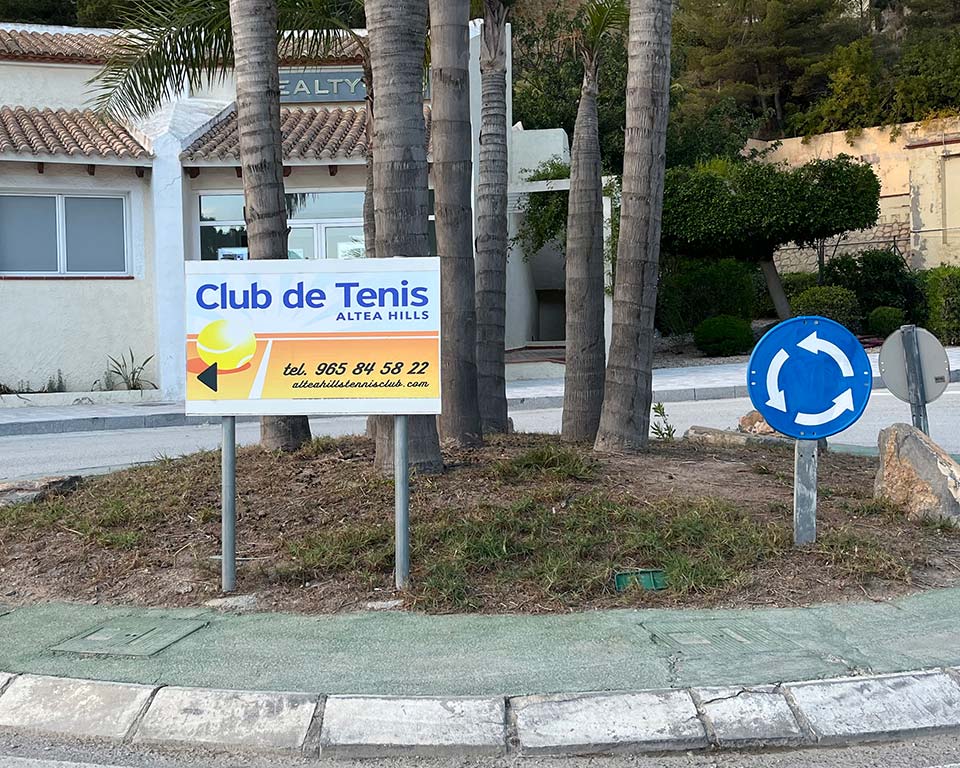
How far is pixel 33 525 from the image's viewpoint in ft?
20.4

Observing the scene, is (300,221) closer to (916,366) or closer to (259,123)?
(259,123)

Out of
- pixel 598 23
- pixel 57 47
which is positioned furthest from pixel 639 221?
pixel 57 47

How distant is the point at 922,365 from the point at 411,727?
4650 millimetres

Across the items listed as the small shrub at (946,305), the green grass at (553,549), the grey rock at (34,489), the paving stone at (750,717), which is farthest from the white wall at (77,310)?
the paving stone at (750,717)

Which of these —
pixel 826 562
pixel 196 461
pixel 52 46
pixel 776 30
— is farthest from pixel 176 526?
pixel 776 30

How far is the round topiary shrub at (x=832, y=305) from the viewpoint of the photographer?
24.2 m

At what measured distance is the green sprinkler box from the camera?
5.00 metres

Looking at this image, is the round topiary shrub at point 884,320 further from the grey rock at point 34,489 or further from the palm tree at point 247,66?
the grey rock at point 34,489

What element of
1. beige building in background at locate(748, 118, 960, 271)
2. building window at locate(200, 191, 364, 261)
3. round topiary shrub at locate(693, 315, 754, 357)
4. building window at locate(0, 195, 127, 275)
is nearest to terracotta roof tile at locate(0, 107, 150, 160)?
building window at locate(0, 195, 127, 275)

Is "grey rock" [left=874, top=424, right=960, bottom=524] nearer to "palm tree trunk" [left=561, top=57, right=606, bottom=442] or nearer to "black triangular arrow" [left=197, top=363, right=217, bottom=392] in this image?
"palm tree trunk" [left=561, top=57, right=606, bottom=442]

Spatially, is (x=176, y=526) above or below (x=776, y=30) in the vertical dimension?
below

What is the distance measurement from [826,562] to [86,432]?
12.7 metres

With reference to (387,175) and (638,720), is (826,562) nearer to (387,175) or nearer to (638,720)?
(638,720)

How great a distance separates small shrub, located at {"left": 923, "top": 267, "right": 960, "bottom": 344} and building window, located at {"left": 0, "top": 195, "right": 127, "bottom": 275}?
697 inches
